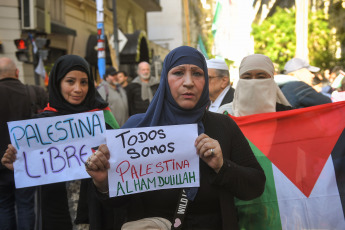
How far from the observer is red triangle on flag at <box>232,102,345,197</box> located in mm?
3072

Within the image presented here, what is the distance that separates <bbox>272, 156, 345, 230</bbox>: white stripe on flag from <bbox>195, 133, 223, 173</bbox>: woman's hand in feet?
3.07

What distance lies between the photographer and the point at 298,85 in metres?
5.21

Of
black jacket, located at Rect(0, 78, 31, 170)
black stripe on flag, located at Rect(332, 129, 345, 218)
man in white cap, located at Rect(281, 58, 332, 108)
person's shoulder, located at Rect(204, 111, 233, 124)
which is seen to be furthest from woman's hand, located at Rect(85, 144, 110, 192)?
man in white cap, located at Rect(281, 58, 332, 108)

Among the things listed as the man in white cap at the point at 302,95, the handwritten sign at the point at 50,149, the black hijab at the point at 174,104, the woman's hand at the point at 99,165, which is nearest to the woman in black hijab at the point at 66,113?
the handwritten sign at the point at 50,149

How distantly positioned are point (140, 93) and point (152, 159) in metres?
6.53

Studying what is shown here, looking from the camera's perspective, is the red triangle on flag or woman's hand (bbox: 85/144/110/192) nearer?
woman's hand (bbox: 85/144/110/192)

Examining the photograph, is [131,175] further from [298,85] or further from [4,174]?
[298,85]

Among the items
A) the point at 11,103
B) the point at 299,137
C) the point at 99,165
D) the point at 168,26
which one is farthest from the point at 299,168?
the point at 168,26

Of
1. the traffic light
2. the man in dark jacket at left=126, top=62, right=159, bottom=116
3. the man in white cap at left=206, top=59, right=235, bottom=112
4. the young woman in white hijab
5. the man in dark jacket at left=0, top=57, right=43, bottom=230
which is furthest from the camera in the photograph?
the traffic light

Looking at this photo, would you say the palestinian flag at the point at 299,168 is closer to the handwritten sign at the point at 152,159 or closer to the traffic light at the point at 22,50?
the handwritten sign at the point at 152,159

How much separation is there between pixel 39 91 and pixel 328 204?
5.26 metres

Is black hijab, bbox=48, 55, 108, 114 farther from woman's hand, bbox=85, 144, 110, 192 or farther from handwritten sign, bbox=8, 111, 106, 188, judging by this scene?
woman's hand, bbox=85, 144, 110, 192

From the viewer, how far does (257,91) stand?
145 inches

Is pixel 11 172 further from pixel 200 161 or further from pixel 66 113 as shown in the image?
pixel 200 161
